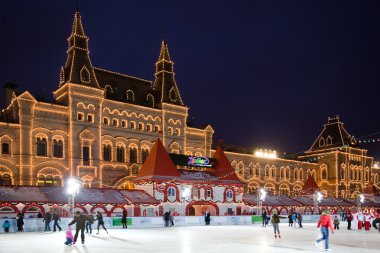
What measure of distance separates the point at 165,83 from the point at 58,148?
19.1m

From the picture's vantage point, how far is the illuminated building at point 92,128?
156 ft

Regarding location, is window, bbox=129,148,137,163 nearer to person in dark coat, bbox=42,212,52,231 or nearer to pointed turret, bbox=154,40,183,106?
pointed turret, bbox=154,40,183,106

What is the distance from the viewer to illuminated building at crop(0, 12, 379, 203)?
4742 centimetres

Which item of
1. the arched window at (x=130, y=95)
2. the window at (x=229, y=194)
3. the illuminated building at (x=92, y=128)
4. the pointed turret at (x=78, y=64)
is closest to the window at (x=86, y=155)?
the illuminated building at (x=92, y=128)

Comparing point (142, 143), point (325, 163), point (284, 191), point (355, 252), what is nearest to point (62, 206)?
point (142, 143)

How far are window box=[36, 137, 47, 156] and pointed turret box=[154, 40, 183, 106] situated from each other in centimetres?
1777

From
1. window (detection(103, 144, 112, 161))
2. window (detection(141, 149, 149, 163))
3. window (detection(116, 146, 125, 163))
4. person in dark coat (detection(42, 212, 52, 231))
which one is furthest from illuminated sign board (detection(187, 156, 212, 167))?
person in dark coat (detection(42, 212, 52, 231))

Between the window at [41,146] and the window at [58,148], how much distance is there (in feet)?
3.44

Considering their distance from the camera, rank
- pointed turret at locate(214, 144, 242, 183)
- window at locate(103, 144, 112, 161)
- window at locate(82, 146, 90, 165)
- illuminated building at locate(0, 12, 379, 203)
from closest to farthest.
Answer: illuminated building at locate(0, 12, 379, 203), window at locate(82, 146, 90, 165), window at locate(103, 144, 112, 161), pointed turret at locate(214, 144, 242, 183)

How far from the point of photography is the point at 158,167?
50281mm

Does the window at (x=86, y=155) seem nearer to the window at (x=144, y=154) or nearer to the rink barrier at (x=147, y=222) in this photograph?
the window at (x=144, y=154)

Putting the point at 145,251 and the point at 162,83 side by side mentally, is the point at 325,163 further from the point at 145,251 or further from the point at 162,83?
the point at 145,251

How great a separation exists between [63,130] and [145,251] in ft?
115

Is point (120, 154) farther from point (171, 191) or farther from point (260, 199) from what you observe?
point (260, 199)
